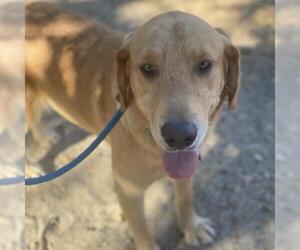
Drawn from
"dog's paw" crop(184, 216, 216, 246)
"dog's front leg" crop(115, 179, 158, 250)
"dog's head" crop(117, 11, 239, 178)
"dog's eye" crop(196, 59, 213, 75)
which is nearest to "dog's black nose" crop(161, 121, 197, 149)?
"dog's head" crop(117, 11, 239, 178)

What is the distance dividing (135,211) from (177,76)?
3.31 ft

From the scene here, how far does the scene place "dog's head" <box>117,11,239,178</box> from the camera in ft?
8.44

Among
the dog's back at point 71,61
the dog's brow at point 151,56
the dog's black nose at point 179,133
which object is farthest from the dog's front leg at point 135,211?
the dog's brow at point 151,56

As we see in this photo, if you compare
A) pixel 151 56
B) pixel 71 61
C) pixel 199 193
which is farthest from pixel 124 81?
pixel 199 193

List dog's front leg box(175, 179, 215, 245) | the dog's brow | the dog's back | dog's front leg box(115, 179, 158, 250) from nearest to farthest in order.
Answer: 1. the dog's brow
2. dog's front leg box(115, 179, 158, 250)
3. the dog's back
4. dog's front leg box(175, 179, 215, 245)

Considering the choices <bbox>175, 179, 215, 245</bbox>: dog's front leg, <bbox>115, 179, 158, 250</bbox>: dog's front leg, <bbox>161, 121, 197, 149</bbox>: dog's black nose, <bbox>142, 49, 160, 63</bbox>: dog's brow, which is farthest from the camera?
<bbox>175, 179, 215, 245</bbox>: dog's front leg

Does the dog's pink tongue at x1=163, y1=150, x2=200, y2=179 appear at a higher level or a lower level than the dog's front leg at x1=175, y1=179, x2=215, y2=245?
higher

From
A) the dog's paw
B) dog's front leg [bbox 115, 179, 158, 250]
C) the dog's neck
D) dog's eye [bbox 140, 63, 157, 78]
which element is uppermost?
dog's eye [bbox 140, 63, 157, 78]

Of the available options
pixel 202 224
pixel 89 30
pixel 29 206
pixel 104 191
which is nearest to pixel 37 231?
pixel 29 206

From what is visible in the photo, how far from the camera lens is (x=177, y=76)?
104 inches

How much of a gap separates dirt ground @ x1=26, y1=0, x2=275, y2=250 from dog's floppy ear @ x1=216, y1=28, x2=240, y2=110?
1105 mm

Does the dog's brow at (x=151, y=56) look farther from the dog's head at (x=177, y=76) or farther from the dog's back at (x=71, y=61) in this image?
the dog's back at (x=71, y=61)

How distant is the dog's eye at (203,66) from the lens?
8.80 ft

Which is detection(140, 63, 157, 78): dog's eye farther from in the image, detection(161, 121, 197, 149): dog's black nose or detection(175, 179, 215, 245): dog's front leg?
detection(175, 179, 215, 245): dog's front leg
